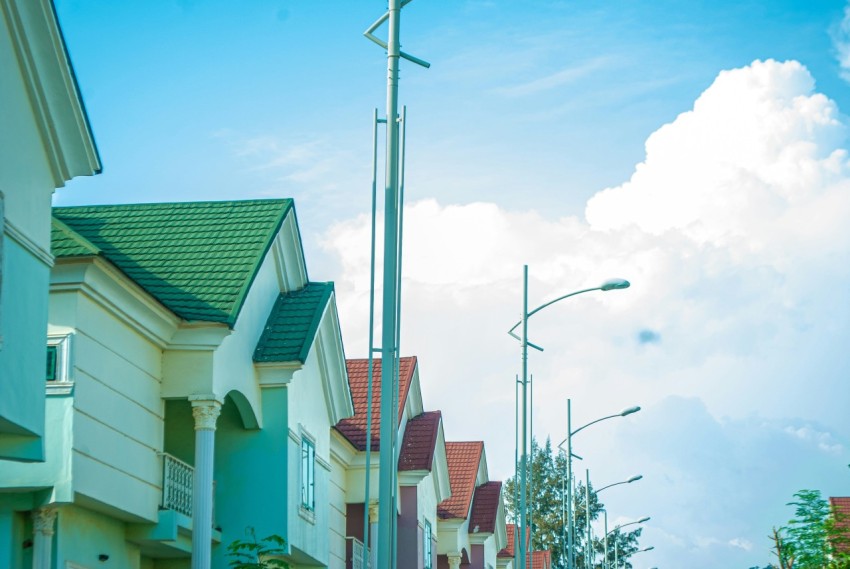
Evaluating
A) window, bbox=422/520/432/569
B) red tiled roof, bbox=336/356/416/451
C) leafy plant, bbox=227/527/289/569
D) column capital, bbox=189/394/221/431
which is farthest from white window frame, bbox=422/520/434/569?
column capital, bbox=189/394/221/431

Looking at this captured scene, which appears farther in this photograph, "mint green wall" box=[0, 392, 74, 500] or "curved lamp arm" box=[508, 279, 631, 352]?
"curved lamp arm" box=[508, 279, 631, 352]

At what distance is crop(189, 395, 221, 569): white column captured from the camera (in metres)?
21.9

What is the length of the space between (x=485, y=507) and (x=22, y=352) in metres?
36.0

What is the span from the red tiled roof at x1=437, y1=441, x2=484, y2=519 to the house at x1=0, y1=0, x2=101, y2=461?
28.5m

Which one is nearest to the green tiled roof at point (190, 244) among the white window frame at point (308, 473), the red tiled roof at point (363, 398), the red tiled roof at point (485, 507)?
the white window frame at point (308, 473)

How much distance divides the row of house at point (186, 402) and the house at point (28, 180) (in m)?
0.61

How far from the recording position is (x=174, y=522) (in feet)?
70.6

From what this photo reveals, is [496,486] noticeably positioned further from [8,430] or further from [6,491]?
[8,430]

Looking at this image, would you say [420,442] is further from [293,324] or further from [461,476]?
[293,324]

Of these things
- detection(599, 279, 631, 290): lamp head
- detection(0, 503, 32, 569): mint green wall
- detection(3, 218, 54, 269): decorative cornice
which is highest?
detection(599, 279, 631, 290): lamp head

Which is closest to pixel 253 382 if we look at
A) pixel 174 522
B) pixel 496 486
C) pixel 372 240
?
pixel 174 522

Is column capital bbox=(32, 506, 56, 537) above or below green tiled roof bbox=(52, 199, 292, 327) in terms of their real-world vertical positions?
below

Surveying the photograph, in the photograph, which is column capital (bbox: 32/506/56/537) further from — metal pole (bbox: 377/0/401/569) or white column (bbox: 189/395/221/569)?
metal pole (bbox: 377/0/401/569)

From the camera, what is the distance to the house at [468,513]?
141 feet
